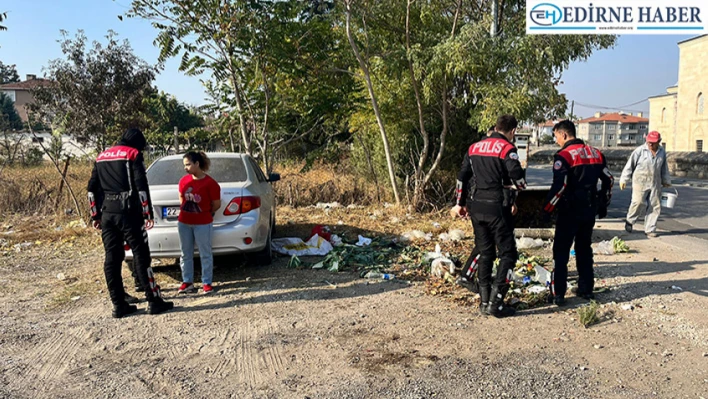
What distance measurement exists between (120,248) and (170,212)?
868 mm

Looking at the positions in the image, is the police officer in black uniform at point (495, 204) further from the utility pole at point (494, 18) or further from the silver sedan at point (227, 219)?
the utility pole at point (494, 18)

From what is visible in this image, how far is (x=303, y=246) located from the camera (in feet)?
24.4

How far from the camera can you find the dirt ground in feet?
11.4

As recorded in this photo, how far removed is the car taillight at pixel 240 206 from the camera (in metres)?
Answer: 5.88

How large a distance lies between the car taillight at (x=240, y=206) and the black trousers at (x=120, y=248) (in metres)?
1.10

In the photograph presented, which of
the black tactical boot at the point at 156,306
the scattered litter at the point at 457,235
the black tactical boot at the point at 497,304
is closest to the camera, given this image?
the black tactical boot at the point at 497,304

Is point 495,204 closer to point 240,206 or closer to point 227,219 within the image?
point 240,206

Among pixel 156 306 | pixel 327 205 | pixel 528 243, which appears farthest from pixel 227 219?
pixel 327 205

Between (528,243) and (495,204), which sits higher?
(495,204)

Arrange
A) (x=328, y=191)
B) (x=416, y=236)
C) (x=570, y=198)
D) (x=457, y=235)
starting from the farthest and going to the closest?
(x=328, y=191), (x=416, y=236), (x=457, y=235), (x=570, y=198)

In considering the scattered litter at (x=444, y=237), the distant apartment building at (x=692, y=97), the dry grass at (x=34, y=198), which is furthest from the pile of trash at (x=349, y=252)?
the distant apartment building at (x=692, y=97)

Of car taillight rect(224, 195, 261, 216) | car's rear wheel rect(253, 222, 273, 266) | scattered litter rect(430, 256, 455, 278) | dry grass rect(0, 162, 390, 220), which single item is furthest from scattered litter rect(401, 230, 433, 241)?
dry grass rect(0, 162, 390, 220)

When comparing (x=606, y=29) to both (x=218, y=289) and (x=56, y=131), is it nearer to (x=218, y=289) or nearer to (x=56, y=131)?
(x=218, y=289)

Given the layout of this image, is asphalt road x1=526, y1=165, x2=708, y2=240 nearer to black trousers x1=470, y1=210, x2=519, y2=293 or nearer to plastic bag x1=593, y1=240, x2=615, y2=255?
plastic bag x1=593, y1=240, x2=615, y2=255
